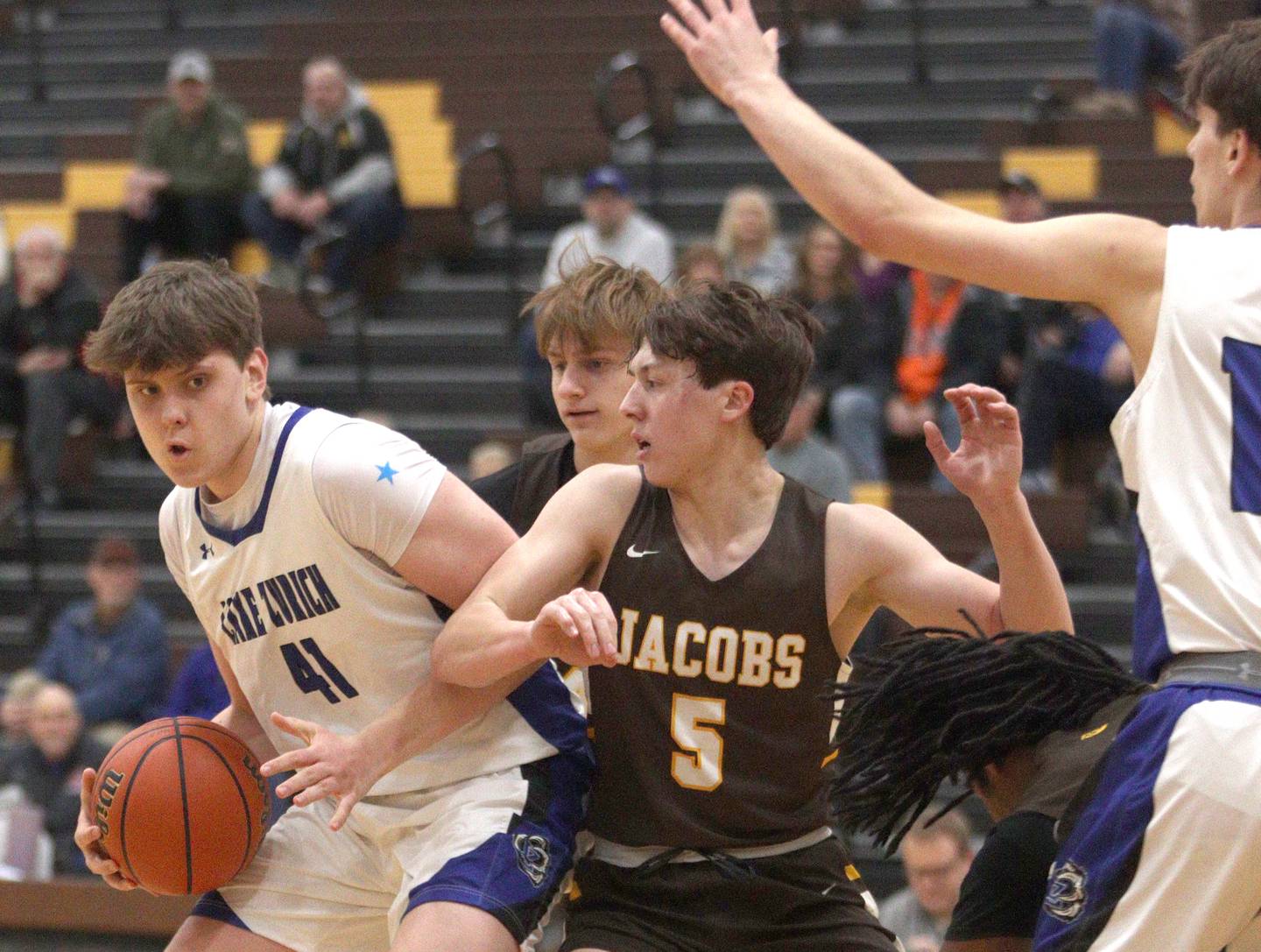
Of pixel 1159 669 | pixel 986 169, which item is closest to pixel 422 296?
pixel 986 169

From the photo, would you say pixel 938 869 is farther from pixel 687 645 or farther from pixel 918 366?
pixel 918 366

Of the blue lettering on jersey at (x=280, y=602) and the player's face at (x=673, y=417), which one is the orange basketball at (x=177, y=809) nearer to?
the blue lettering on jersey at (x=280, y=602)

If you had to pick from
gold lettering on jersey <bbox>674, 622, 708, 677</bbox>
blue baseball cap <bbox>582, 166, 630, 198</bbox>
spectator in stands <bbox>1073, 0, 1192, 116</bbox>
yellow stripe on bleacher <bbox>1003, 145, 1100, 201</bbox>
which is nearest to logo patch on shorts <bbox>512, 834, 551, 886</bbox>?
gold lettering on jersey <bbox>674, 622, 708, 677</bbox>

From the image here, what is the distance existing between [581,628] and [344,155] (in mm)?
8368

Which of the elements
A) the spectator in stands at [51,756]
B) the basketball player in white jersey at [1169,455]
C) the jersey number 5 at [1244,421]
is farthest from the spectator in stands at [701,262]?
the jersey number 5 at [1244,421]

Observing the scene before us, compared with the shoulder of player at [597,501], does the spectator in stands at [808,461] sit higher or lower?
lower

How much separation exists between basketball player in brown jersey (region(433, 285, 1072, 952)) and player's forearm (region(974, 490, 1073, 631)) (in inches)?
0.8

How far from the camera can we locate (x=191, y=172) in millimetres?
11445

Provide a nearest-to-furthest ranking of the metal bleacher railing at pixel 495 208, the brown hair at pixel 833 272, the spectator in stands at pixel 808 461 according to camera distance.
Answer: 1. the spectator in stands at pixel 808 461
2. the brown hair at pixel 833 272
3. the metal bleacher railing at pixel 495 208

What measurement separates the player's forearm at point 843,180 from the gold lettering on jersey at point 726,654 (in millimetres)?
1007

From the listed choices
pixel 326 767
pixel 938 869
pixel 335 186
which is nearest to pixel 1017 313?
pixel 938 869

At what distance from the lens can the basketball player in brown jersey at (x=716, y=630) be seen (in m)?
3.62

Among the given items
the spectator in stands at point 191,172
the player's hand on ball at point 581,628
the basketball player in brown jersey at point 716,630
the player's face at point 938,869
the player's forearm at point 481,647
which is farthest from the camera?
the spectator in stands at point 191,172

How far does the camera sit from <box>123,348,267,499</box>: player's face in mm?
3742
